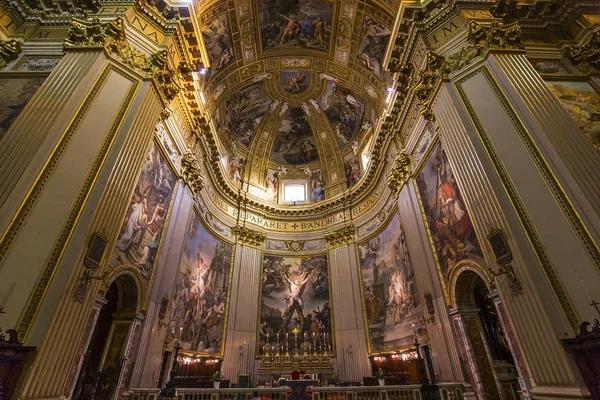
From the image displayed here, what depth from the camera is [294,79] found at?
21.2 m

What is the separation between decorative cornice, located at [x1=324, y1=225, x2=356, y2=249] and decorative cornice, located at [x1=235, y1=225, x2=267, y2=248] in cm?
445

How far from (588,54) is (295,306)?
17.4 m

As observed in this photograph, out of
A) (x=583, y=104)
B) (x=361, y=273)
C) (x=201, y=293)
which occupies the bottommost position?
(x=201, y=293)

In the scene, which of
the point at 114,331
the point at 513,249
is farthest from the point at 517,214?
the point at 114,331

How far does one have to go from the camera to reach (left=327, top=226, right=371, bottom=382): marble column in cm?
1527

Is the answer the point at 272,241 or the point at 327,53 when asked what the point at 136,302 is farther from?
the point at 327,53

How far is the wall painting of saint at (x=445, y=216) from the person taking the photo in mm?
9125

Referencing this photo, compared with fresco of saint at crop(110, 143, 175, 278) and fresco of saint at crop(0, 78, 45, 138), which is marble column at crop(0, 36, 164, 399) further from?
fresco of saint at crop(110, 143, 175, 278)

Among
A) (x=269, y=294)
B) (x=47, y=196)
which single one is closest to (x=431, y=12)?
(x=47, y=196)

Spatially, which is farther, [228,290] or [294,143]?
[294,143]

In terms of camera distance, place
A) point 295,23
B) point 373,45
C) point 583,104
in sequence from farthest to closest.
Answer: point 295,23 → point 373,45 → point 583,104

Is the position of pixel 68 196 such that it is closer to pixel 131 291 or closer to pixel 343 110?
pixel 131 291

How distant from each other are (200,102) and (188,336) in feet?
36.1

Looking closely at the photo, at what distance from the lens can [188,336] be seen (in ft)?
Result: 43.2
